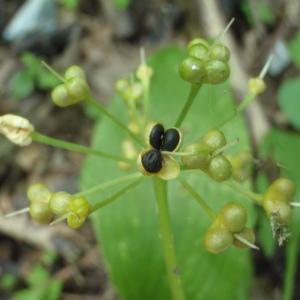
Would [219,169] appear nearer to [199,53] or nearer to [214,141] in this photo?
[214,141]

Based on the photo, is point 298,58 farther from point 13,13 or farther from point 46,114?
point 13,13

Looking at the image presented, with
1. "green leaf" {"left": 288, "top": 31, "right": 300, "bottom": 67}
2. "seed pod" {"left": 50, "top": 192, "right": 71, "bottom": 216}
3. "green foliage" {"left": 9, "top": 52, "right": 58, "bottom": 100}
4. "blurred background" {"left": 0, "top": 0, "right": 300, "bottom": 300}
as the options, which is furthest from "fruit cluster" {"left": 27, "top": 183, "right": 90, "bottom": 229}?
"green leaf" {"left": 288, "top": 31, "right": 300, "bottom": 67}

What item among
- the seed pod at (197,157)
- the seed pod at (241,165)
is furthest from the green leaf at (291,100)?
the seed pod at (197,157)

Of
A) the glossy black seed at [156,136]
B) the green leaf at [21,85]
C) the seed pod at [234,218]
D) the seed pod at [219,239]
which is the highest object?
the glossy black seed at [156,136]

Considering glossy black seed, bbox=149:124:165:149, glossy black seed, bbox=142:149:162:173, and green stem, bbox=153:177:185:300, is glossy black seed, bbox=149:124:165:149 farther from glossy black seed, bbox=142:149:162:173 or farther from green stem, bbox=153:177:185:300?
green stem, bbox=153:177:185:300

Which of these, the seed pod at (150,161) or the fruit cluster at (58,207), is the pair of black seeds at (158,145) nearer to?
the seed pod at (150,161)

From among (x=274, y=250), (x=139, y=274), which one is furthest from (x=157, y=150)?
(x=274, y=250)
